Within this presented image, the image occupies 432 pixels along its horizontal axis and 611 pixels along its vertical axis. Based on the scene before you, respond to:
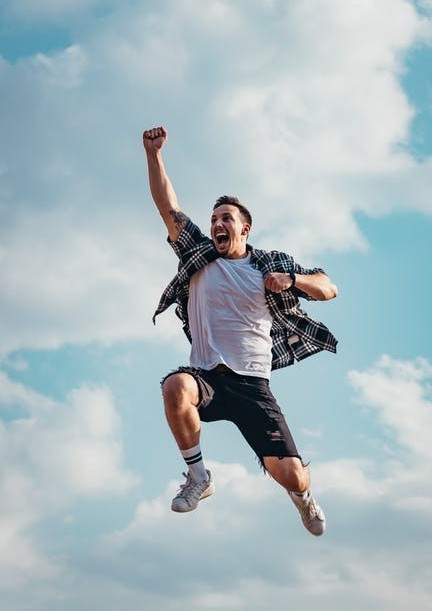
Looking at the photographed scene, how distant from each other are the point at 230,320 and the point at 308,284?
81 cm

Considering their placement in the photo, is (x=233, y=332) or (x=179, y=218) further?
(x=179, y=218)

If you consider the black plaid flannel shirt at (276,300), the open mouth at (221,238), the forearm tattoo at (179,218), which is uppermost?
the forearm tattoo at (179,218)

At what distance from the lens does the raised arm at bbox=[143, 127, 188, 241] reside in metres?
8.68

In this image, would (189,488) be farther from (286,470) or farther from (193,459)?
(286,470)

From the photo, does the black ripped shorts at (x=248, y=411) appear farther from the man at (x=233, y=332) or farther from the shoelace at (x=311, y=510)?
the shoelace at (x=311, y=510)

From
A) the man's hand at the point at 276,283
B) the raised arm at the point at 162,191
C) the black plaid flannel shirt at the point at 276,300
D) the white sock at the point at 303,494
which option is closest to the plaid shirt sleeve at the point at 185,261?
the black plaid flannel shirt at the point at 276,300

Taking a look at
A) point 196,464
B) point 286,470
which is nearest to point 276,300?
point 286,470

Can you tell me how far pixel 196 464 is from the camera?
7953 millimetres

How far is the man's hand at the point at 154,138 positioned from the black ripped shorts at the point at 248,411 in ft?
7.63

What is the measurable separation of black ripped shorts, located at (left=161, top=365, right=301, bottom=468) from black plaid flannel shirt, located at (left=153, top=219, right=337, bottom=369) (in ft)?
2.43

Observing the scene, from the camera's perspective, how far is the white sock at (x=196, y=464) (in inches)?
312

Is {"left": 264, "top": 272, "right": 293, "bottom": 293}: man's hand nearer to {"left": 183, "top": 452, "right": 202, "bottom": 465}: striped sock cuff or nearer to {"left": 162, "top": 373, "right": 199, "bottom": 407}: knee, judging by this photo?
{"left": 162, "top": 373, "right": 199, "bottom": 407}: knee

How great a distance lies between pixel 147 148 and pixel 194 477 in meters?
3.25

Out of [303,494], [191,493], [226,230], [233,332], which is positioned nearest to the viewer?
[191,493]
